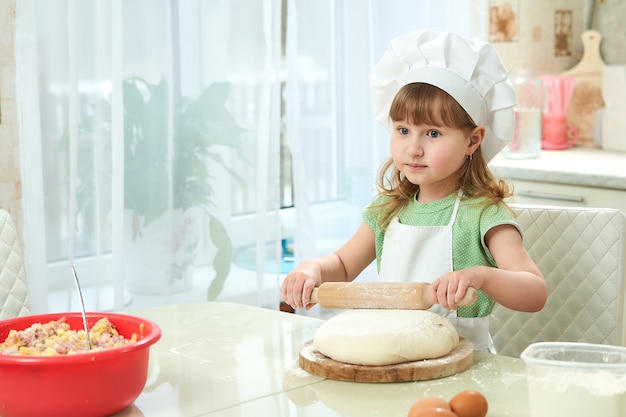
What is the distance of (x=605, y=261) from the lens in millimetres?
1679

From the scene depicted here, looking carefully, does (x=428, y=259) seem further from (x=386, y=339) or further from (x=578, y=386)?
(x=578, y=386)

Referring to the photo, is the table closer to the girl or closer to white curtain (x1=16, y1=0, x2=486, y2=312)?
the girl

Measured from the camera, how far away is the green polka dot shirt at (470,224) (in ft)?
5.27

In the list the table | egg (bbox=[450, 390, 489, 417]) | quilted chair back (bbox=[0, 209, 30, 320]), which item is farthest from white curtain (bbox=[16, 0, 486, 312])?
egg (bbox=[450, 390, 489, 417])

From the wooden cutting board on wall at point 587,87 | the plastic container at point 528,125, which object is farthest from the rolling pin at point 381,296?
the wooden cutting board on wall at point 587,87

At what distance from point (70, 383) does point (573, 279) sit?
1.02 meters

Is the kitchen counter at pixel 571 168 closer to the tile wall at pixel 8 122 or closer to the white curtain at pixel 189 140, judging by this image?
the white curtain at pixel 189 140

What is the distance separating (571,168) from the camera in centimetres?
277

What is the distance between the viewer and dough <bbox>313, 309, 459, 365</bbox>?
125 cm

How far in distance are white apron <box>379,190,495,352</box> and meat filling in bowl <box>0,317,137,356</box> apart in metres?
0.61

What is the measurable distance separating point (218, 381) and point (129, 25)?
1.28 meters

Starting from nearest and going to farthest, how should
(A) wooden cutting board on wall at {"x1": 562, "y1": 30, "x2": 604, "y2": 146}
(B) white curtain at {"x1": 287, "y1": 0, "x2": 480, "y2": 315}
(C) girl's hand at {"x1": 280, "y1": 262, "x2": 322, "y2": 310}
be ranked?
(C) girl's hand at {"x1": 280, "y1": 262, "x2": 322, "y2": 310} < (B) white curtain at {"x1": 287, "y1": 0, "x2": 480, "y2": 315} < (A) wooden cutting board on wall at {"x1": 562, "y1": 30, "x2": 604, "y2": 146}

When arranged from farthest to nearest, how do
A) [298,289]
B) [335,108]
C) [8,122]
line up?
1. [335,108]
2. [8,122]
3. [298,289]

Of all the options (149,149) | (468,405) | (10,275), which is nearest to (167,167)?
(149,149)
